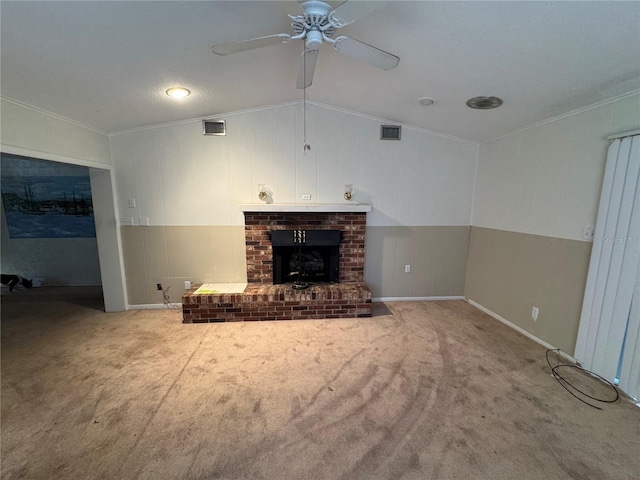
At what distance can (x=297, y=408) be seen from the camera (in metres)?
1.95

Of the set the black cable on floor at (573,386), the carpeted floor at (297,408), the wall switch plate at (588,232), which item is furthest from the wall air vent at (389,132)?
the black cable on floor at (573,386)

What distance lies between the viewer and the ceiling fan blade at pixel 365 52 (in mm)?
1534

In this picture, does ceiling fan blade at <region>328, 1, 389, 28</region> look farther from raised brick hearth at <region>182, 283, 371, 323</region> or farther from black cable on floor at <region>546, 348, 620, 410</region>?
black cable on floor at <region>546, 348, 620, 410</region>

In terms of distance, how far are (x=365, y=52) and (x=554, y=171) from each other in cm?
243

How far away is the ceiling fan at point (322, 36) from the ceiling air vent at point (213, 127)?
2.09 meters

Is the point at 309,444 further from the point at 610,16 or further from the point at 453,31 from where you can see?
the point at 610,16

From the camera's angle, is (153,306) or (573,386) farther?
(153,306)

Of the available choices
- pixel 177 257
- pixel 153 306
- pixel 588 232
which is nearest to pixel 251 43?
pixel 177 257

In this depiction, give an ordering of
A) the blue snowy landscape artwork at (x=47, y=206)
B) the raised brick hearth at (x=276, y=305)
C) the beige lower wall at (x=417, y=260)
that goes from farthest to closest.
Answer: the blue snowy landscape artwork at (x=47, y=206)
the beige lower wall at (x=417, y=260)
the raised brick hearth at (x=276, y=305)

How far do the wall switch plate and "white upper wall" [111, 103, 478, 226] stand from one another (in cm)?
166

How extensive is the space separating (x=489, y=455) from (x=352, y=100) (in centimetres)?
→ 350

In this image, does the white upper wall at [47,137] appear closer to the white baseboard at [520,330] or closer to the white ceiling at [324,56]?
the white ceiling at [324,56]

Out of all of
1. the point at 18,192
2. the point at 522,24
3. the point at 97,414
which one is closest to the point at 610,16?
Result: the point at 522,24

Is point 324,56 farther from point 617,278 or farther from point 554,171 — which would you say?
point 617,278
